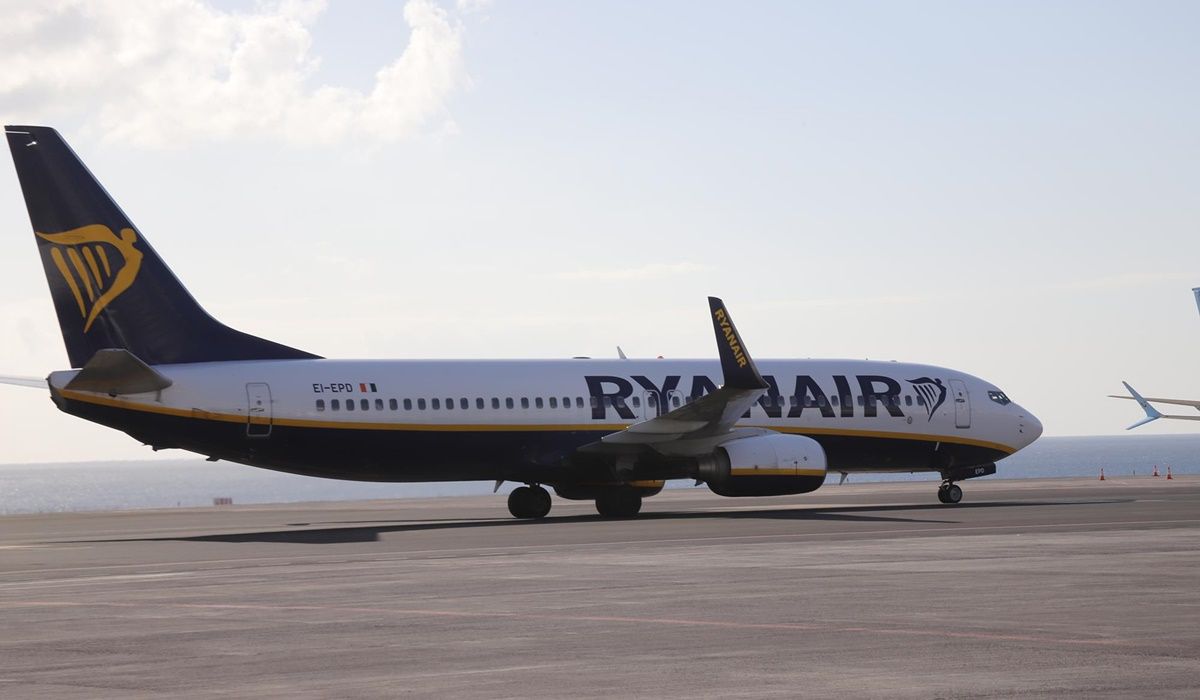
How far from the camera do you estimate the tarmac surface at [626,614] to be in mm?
11070

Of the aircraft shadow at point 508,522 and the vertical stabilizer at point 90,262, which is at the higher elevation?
the vertical stabilizer at point 90,262

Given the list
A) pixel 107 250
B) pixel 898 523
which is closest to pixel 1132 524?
pixel 898 523

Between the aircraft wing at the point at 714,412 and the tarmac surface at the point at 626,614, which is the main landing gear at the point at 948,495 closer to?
the aircraft wing at the point at 714,412

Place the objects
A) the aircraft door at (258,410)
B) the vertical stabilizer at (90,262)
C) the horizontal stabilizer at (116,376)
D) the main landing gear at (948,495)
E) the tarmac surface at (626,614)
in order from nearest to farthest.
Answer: the tarmac surface at (626,614)
the horizontal stabilizer at (116,376)
the vertical stabilizer at (90,262)
the aircraft door at (258,410)
the main landing gear at (948,495)

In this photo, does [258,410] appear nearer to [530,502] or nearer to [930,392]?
[530,502]

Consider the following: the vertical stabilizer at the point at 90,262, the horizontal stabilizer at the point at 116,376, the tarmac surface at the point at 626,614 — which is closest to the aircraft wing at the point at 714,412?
the tarmac surface at the point at 626,614

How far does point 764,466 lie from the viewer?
3631cm

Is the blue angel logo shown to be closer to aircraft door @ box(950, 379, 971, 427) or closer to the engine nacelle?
aircraft door @ box(950, 379, 971, 427)

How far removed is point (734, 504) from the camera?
153 feet

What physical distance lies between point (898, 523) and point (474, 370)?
35.5 feet

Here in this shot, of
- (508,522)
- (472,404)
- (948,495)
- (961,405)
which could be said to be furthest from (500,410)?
(961,405)

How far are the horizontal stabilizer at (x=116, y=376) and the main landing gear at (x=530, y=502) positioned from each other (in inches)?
382

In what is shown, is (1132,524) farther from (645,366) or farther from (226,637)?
(226,637)

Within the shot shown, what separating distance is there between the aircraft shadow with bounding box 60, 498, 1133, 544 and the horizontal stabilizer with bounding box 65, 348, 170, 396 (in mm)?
2976
